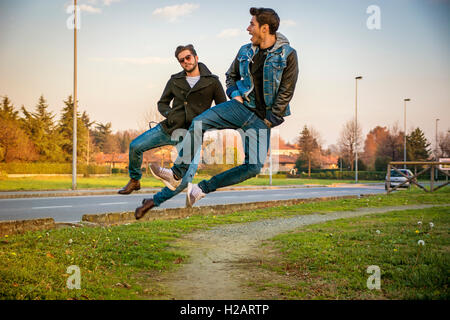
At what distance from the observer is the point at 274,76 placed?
2641 millimetres

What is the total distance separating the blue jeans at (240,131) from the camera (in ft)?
8.84

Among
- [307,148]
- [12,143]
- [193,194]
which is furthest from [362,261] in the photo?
[307,148]

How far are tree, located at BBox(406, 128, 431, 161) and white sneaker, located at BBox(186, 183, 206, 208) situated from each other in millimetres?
70234

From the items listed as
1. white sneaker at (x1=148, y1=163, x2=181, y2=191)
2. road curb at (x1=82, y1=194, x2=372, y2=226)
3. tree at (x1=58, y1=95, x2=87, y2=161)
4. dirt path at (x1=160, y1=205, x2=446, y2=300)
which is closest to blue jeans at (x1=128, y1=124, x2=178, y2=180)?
white sneaker at (x1=148, y1=163, x2=181, y2=191)

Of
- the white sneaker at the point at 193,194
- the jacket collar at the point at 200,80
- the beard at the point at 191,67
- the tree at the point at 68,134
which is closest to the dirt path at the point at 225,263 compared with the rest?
the white sneaker at the point at 193,194

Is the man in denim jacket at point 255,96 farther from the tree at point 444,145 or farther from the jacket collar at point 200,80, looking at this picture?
the tree at point 444,145

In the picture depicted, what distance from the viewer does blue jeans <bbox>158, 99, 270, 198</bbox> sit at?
8.84 feet

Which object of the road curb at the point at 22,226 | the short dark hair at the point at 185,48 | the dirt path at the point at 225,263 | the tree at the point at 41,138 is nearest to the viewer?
the short dark hair at the point at 185,48

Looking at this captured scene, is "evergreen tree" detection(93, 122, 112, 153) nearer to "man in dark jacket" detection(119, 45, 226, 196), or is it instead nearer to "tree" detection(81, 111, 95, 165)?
"tree" detection(81, 111, 95, 165)

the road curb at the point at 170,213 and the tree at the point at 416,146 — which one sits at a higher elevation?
the tree at the point at 416,146

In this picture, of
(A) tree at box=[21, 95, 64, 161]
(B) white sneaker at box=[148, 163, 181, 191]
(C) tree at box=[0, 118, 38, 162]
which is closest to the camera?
(B) white sneaker at box=[148, 163, 181, 191]

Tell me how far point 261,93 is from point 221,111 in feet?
0.96

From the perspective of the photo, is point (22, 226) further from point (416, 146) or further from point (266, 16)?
point (416, 146)

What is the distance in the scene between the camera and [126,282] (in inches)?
339
